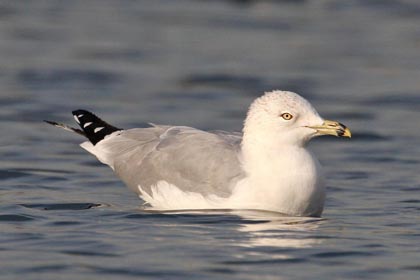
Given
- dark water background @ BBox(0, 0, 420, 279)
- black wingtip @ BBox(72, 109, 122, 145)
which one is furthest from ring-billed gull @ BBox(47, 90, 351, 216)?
black wingtip @ BBox(72, 109, 122, 145)

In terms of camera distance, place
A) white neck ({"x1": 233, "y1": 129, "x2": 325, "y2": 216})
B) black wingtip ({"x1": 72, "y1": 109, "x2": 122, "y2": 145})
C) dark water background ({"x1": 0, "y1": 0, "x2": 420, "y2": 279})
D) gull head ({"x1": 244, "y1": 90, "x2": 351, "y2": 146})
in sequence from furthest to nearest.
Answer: black wingtip ({"x1": 72, "y1": 109, "x2": 122, "y2": 145}) → gull head ({"x1": 244, "y1": 90, "x2": 351, "y2": 146}) → white neck ({"x1": 233, "y1": 129, "x2": 325, "y2": 216}) → dark water background ({"x1": 0, "y1": 0, "x2": 420, "y2": 279})

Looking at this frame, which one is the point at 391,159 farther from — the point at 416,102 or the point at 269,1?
the point at 269,1

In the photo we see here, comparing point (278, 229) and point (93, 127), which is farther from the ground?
point (93, 127)

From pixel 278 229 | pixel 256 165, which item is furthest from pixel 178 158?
pixel 278 229

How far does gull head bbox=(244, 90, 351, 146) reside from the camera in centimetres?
1019

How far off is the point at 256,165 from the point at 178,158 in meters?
0.75

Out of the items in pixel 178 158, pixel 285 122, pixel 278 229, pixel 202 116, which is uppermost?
pixel 285 122

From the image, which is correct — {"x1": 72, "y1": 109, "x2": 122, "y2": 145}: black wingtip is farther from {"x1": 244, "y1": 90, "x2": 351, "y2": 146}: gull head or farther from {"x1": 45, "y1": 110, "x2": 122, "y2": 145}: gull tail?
{"x1": 244, "y1": 90, "x2": 351, "y2": 146}: gull head

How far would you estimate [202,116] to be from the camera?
15.3 metres

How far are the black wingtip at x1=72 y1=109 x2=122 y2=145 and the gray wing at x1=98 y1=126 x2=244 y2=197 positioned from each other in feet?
0.62

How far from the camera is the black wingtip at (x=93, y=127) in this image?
11.8m

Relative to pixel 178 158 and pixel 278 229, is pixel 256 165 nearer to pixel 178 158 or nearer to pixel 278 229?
pixel 278 229

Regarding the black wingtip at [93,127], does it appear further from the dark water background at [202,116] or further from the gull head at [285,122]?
the gull head at [285,122]

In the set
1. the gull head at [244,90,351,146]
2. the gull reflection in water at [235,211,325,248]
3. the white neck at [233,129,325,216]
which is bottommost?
the gull reflection in water at [235,211,325,248]
